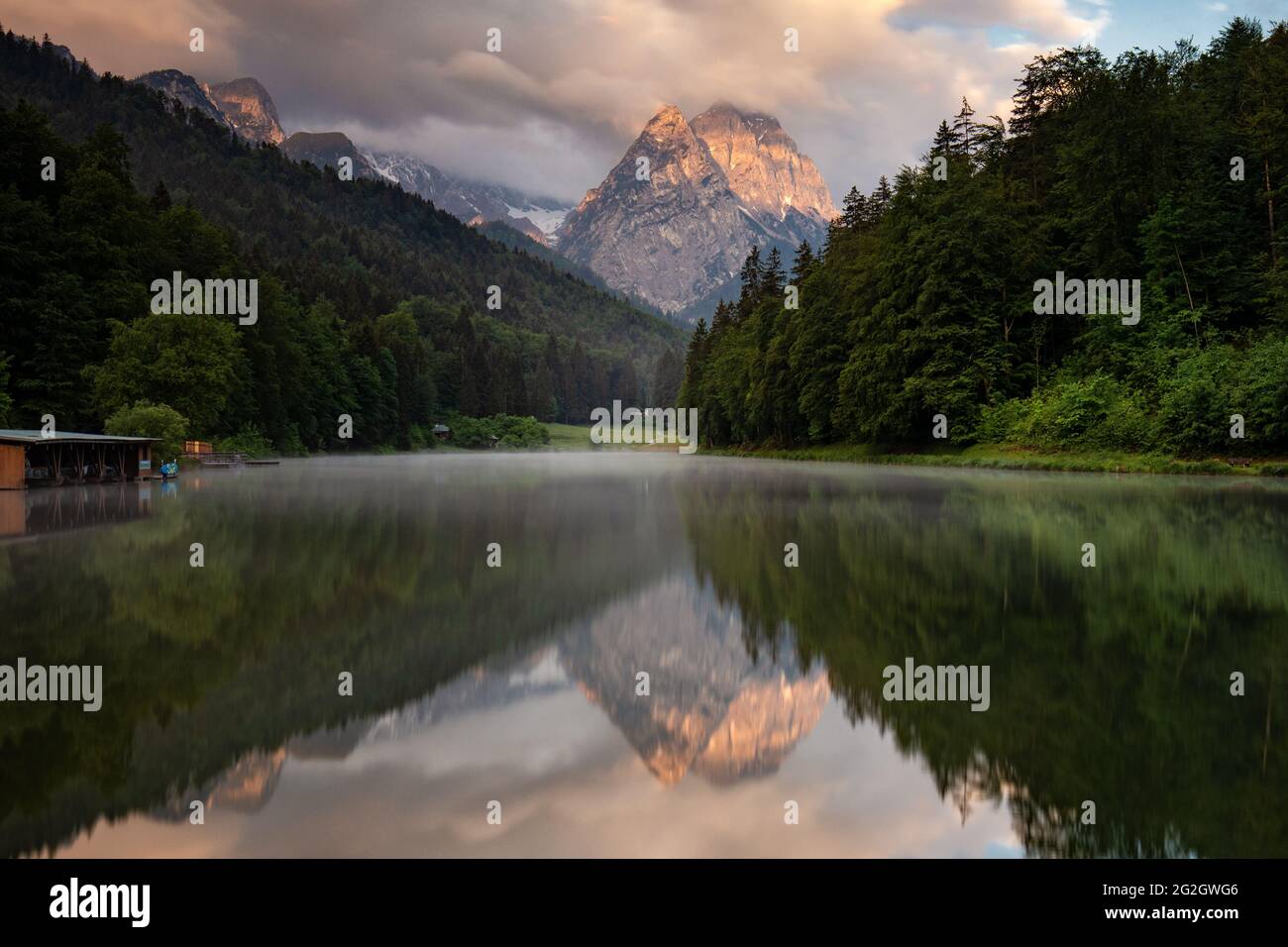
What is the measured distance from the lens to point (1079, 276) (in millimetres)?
59406

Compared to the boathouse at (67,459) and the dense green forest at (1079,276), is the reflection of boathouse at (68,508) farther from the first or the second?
the dense green forest at (1079,276)

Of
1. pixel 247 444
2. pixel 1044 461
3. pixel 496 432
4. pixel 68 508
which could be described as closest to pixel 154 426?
pixel 68 508

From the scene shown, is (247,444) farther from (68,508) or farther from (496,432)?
(496,432)

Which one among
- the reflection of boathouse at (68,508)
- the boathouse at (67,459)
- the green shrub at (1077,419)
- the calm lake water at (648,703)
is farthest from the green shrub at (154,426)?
the green shrub at (1077,419)

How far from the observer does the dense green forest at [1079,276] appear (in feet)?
150

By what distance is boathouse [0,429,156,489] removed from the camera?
33906 millimetres

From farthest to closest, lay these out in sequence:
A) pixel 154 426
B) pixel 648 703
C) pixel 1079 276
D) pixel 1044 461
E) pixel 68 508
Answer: pixel 1079 276 → pixel 1044 461 → pixel 154 426 → pixel 68 508 → pixel 648 703

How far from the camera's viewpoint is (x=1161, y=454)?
4288 cm

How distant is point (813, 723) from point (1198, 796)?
2.46 meters

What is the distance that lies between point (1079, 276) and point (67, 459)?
196 feet

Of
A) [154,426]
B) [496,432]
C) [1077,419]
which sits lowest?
[154,426]

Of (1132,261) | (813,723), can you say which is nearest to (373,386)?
(1132,261)

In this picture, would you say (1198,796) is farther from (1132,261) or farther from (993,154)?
(993,154)

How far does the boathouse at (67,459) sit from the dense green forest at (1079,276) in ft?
147
